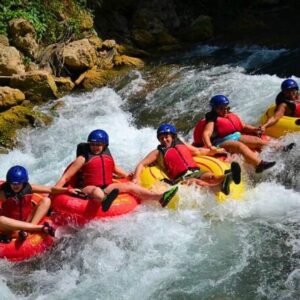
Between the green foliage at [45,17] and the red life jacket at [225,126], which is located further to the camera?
the green foliage at [45,17]

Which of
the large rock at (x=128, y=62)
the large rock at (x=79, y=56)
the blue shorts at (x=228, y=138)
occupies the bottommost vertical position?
the blue shorts at (x=228, y=138)

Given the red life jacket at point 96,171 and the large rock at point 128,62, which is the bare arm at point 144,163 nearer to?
the red life jacket at point 96,171

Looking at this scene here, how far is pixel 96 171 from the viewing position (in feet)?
19.8

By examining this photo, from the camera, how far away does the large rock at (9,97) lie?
33.0ft

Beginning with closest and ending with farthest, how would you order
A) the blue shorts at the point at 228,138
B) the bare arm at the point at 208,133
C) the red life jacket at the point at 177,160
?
1. the red life jacket at the point at 177,160
2. the bare arm at the point at 208,133
3. the blue shorts at the point at 228,138

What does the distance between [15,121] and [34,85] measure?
1367mm

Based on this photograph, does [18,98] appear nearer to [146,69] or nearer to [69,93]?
[69,93]

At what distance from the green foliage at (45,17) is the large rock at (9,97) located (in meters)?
2.18

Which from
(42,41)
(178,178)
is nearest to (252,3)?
(42,41)

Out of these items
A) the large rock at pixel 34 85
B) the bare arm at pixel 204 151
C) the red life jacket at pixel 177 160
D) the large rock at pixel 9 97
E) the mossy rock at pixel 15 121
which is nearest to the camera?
the red life jacket at pixel 177 160

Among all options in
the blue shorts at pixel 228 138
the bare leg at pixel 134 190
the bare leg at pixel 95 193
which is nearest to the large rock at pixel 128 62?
the blue shorts at pixel 228 138

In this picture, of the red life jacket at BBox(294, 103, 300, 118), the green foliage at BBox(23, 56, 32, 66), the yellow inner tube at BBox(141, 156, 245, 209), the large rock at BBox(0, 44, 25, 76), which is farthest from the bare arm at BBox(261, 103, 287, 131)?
the green foliage at BBox(23, 56, 32, 66)

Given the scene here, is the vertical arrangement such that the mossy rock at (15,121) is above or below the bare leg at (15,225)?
above

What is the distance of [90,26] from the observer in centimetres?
1348
